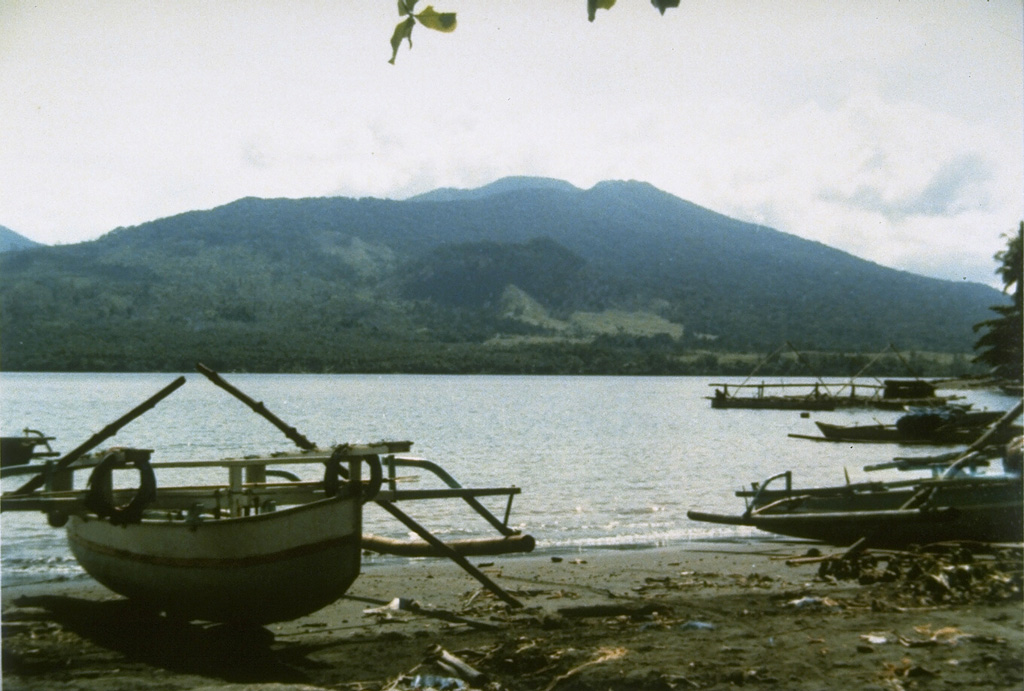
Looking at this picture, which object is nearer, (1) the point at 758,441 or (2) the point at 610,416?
(1) the point at 758,441

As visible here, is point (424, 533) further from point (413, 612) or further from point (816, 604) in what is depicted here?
point (816, 604)

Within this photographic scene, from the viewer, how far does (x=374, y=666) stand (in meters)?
9.52

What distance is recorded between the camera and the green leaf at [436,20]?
10.5 feet

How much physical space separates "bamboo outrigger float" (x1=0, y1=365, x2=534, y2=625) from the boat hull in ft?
0.04

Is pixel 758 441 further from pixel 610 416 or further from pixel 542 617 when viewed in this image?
pixel 542 617

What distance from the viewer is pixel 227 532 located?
33.3ft

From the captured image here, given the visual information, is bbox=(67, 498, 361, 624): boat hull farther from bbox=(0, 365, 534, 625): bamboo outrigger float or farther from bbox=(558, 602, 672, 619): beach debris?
bbox=(558, 602, 672, 619): beach debris

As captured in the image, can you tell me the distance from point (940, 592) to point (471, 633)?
568cm

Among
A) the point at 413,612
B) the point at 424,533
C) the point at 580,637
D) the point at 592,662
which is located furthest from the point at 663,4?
the point at 413,612

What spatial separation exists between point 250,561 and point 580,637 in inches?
141

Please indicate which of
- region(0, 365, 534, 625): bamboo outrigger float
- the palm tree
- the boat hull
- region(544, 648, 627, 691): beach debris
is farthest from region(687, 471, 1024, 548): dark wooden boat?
the palm tree

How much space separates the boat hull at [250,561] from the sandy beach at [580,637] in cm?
44

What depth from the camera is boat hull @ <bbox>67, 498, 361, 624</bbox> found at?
10109mm

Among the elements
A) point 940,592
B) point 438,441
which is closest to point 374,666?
point 940,592
